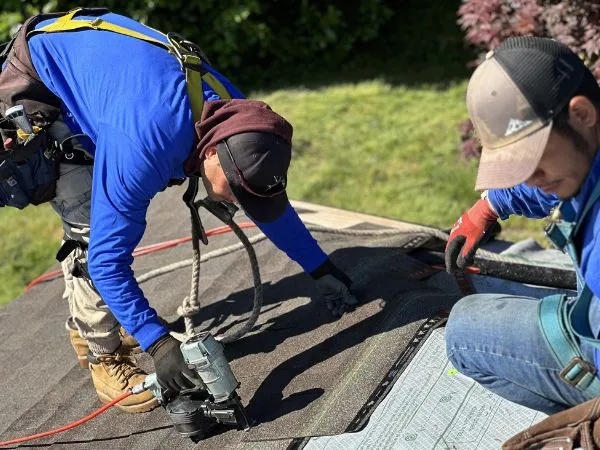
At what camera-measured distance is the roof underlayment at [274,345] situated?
288cm

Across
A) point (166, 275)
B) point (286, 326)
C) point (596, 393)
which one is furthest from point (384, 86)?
point (596, 393)

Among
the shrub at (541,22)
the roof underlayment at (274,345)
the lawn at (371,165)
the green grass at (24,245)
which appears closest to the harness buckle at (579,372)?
the roof underlayment at (274,345)

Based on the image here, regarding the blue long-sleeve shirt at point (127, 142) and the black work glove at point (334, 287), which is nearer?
the blue long-sleeve shirt at point (127, 142)

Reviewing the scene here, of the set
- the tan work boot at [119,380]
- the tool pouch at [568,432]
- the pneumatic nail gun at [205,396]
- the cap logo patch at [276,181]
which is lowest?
the tan work boot at [119,380]

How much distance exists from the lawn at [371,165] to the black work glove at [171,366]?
300 cm

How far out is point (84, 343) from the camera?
3531 millimetres

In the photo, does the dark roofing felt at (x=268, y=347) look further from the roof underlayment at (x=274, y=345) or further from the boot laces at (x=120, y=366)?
the boot laces at (x=120, y=366)

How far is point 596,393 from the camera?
7.04 feet

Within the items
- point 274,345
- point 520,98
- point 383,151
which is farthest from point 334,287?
point 383,151

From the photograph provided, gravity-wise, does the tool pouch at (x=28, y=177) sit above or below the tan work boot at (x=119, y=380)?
above

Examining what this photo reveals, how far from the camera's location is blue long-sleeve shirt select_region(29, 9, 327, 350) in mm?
2723

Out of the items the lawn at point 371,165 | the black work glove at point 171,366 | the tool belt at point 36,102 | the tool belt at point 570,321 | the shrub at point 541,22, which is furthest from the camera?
the lawn at point 371,165

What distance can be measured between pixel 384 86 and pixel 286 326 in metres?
4.62

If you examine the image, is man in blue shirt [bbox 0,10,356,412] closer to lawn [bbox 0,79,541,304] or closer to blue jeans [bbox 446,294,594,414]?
blue jeans [bbox 446,294,594,414]
